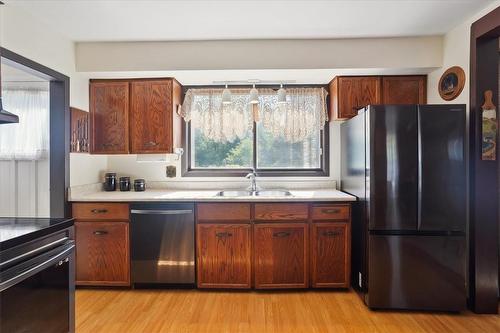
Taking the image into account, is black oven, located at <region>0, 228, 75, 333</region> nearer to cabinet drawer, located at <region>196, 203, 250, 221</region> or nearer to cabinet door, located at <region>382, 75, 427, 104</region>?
cabinet drawer, located at <region>196, 203, 250, 221</region>

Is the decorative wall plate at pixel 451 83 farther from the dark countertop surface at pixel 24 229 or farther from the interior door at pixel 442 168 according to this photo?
the dark countertop surface at pixel 24 229

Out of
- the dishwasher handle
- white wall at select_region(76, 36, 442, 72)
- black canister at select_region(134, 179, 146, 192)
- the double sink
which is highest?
white wall at select_region(76, 36, 442, 72)

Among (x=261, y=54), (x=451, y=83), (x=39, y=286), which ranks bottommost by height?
Answer: (x=39, y=286)

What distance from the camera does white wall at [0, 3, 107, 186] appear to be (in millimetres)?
2027

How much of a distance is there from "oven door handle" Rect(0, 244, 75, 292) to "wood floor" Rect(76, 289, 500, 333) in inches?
33.8

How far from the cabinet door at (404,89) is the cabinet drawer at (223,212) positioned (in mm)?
1781

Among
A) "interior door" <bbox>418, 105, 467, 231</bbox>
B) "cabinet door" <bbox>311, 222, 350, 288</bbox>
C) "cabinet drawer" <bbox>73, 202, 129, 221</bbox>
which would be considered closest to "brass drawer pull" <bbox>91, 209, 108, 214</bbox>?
"cabinet drawer" <bbox>73, 202, 129, 221</bbox>

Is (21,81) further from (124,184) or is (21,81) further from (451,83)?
(451,83)

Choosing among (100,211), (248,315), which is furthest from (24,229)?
(248,315)

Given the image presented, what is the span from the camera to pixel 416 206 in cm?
217

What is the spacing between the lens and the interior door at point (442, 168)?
7.07 ft

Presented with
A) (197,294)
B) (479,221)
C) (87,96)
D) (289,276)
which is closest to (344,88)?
(479,221)

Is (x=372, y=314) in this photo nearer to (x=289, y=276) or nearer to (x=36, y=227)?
(x=289, y=276)

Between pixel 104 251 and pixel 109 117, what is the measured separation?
1335mm
